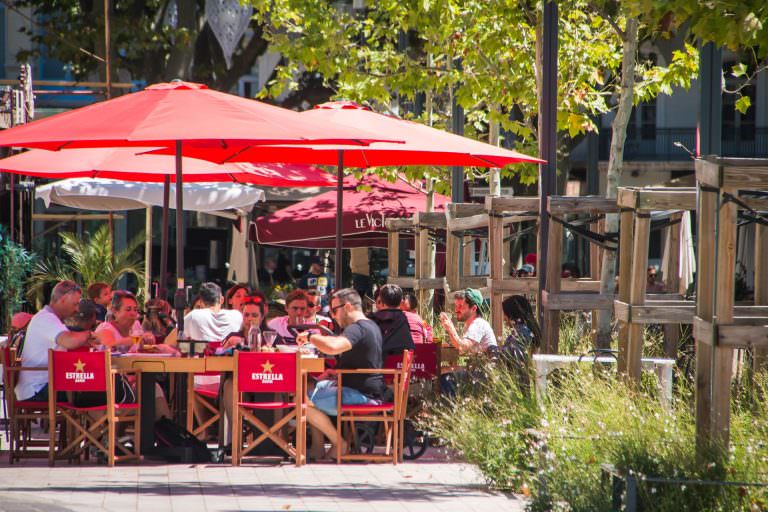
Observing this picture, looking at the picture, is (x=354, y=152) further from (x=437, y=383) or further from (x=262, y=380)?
(x=262, y=380)

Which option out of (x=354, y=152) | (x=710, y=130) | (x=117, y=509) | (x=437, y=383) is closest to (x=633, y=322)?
(x=710, y=130)

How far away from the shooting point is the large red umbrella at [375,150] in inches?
430

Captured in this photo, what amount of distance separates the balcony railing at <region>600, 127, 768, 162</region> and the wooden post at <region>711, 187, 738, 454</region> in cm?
3252

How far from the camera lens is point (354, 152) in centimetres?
1323

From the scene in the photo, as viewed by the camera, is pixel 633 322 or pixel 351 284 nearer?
pixel 633 322

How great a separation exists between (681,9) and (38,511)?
14.9ft

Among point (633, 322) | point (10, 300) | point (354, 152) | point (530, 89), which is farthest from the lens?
point (10, 300)

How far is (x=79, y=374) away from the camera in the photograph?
964 centimetres

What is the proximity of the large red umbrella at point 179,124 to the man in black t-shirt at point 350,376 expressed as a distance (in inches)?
50.7

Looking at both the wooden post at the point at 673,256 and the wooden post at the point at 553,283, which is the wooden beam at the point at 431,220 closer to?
the wooden post at the point at 673,256

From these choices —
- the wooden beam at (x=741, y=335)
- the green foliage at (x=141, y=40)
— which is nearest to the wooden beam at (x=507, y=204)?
the wooden beam at (x=741, y=335)

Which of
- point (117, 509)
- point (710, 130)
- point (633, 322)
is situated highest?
point (710, 130)

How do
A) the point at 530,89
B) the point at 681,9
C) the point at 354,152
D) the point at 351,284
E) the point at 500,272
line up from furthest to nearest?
the point at 351,284, the point at 530,89, the point at 354,152, the point at 500,272, the point at 681,9

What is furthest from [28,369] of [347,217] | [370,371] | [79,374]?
[347,217]
